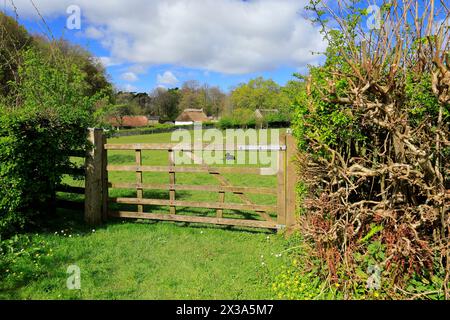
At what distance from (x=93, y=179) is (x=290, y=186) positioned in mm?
3805

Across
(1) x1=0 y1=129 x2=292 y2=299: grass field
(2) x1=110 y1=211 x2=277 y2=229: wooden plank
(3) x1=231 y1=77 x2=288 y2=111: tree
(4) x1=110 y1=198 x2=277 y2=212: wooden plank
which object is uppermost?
(3) x1=231 y1=77 x2=288 y2=111: tree

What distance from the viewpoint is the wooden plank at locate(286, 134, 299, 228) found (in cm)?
562

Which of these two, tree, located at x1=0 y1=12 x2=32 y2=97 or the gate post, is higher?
tree, located at x1=0 y1=12 x2=32 y2=97

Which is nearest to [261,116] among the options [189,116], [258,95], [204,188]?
[258,95]

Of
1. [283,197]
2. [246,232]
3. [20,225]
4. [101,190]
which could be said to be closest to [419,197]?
[283,197]

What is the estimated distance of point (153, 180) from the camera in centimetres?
1184

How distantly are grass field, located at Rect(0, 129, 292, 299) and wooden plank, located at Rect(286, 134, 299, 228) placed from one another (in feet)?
1.33

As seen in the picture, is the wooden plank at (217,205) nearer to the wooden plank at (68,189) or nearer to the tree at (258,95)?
the wooden plank at (68,189)

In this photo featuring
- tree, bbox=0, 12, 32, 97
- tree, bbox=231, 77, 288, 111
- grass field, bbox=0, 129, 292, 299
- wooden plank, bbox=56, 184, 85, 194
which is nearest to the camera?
grass field, bbox=0, 129, 292, 299

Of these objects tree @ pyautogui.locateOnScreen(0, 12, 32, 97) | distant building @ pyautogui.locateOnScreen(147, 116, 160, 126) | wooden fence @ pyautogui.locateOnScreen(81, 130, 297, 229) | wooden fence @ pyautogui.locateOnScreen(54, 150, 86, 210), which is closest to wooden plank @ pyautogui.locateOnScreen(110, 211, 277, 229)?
wooden fence @ pyautogui.locateOnScreen(81, 130, 297, 229)

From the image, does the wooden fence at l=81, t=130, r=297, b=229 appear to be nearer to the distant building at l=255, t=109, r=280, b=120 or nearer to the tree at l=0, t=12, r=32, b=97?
the tree at l=0, t=12, r=32, b=97

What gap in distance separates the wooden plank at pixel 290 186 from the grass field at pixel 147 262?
0.41 m

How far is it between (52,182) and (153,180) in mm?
5818
